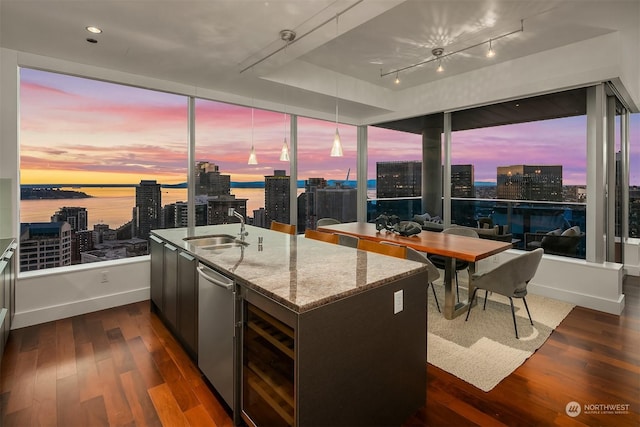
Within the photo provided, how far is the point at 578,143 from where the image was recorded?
390 centimetres

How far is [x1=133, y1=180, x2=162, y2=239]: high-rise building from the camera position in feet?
13.4

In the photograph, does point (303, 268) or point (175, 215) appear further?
point (175, 215)

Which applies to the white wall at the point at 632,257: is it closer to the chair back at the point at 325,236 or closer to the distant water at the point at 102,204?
the chair back at the point at 325,236

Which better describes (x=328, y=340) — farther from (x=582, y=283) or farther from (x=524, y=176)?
(x=524, y=176)

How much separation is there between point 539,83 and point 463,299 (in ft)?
9.05

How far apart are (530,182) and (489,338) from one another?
8.71 ft

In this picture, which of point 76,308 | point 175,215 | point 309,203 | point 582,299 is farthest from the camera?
point 309,203

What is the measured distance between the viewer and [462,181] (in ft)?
16.6

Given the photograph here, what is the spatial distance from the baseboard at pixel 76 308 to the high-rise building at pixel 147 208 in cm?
74

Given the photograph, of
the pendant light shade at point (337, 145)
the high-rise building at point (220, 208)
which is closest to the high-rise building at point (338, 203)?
the high-rise building at point (220, 208)

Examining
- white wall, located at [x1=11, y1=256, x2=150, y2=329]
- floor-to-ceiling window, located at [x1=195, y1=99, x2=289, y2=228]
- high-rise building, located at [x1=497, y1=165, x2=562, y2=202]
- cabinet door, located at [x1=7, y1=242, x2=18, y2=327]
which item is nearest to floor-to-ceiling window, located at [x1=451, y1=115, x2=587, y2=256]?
high-rise building, located at [x1=497, y1=165, x2=562, y2=202]

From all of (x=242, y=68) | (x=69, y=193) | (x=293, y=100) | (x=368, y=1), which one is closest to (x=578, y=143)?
(x=368, y=1)

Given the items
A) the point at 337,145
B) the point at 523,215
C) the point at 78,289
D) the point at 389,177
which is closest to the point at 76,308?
the point at 78,289

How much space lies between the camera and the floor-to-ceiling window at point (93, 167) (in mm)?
3404
